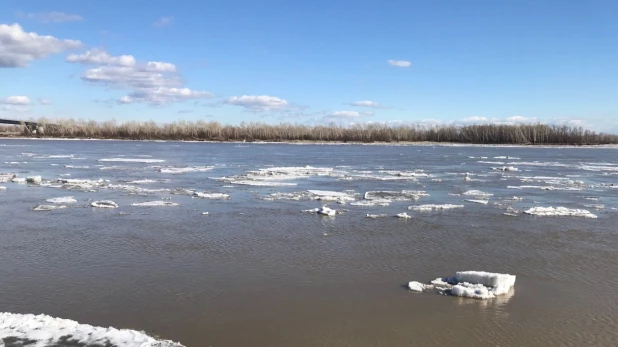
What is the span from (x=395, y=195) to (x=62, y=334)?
11.8 meters

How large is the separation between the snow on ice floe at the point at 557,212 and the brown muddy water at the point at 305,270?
1.24 ft

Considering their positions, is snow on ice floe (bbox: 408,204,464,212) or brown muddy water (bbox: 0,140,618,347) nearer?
brown muddy water (bbox: 0,140,618,347)

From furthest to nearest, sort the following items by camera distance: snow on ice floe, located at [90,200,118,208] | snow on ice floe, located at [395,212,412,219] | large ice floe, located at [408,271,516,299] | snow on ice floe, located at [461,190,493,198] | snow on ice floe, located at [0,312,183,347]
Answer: snow on ice floe, located at [461,190,493,198] < snow on ice floe, located at [90,200,118,208] < snow on ice floe, located at [395,212,412,219] < large ice floe, located at [408,271,516,299] < snow on ice floe, located at [0,312,183,347]

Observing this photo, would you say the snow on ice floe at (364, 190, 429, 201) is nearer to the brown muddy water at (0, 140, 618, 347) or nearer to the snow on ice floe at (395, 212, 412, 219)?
the brown muddy water at (0, 140, 618, 347)

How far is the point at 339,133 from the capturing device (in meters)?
84.1

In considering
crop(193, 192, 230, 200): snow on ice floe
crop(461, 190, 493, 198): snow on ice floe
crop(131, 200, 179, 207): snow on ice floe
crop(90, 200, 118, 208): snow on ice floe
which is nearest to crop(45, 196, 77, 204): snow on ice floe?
crop(90, 200, 118, 208): snow on ice floe

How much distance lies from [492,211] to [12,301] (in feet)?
35.2

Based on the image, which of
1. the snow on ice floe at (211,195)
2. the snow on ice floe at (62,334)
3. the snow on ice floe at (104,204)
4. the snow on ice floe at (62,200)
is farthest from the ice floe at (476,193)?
the snow on ice floe at (62,334)

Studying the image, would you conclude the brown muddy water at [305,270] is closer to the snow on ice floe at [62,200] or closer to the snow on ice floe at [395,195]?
the snow on ice floe at [62,200]

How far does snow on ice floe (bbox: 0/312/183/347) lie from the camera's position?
490cm

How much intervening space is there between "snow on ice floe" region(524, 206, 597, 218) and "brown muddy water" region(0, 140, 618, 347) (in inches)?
14.9

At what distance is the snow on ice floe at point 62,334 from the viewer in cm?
490

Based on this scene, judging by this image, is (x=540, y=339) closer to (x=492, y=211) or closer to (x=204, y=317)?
(x=204, y=317)

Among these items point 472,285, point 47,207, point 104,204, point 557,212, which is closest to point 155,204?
point 104,204
